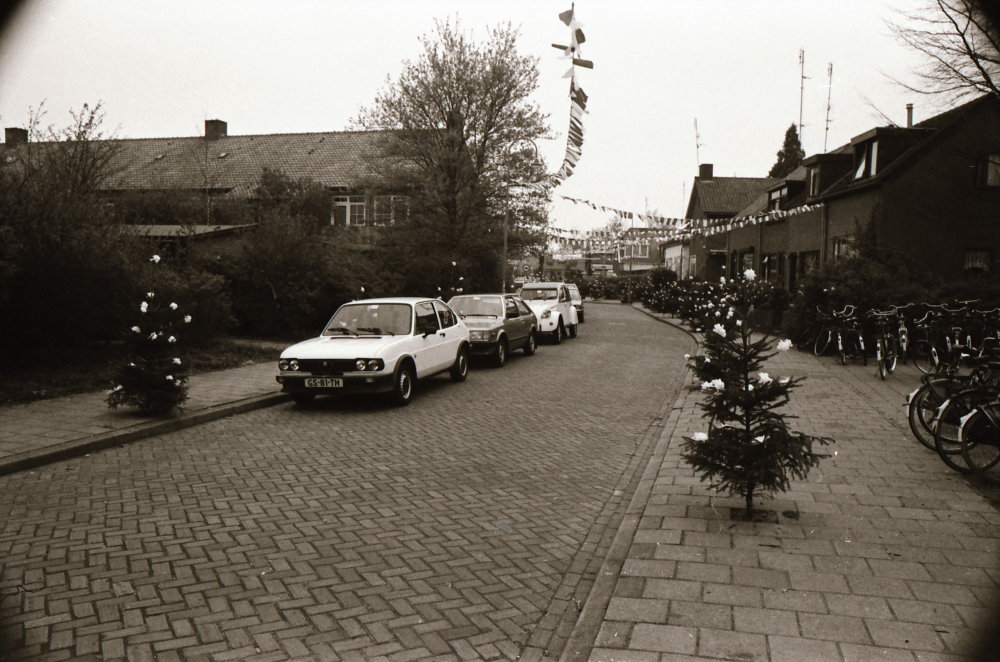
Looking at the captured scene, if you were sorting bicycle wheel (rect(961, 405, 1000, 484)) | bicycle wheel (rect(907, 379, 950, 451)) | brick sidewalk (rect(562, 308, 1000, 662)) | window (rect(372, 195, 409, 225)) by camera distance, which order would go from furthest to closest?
window (rect(372, 195, 409, 225))
bicycle wheel (rect(907, 379, 950, 451))
bicycle wheel (rect(961, 405, 1000, 484))
brick sidewalk (rect(562, 308, 1000, 662))

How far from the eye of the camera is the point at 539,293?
2286cm

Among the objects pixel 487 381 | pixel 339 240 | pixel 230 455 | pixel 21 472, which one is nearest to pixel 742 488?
pixel 230 455

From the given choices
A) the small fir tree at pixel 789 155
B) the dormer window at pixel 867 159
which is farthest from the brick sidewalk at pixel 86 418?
the small fir tree at pixel 789 155

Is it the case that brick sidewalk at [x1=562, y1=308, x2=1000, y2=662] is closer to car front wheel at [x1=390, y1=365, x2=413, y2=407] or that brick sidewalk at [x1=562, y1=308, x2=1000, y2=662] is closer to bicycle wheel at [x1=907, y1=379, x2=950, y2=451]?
bicycle wheel at [x1=907, y1=379, x2=950, y2=451]

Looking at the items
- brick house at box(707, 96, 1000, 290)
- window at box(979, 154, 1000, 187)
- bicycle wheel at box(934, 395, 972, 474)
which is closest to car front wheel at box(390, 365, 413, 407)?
bicycle wheel at box(934, 395, 972, 474)

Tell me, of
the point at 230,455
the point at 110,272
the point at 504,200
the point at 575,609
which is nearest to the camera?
the point at 575,609

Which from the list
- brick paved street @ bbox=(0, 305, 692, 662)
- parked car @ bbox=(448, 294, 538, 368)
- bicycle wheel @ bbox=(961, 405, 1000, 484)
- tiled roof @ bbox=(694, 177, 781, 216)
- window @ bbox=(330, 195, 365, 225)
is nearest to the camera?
brick paved street @ bbox=(0, 305, 692, 662)

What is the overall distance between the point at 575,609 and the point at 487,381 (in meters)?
9.23

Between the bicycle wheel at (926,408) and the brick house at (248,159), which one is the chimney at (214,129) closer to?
the brick house at (248,159)

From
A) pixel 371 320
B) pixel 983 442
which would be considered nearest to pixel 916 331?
pixel 983 442

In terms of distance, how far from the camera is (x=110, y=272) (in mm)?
11945

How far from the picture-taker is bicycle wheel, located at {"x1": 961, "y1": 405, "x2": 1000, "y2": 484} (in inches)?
239

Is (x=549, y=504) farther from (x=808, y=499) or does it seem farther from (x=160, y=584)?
(x=160, y=584)

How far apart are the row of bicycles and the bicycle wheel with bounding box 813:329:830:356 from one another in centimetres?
41
